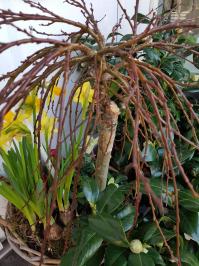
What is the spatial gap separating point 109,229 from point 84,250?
7cm

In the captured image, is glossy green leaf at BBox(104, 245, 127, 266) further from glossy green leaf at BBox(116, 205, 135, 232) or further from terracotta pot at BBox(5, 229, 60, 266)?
terracotta pot at BBox(5, 229, 60, 266)

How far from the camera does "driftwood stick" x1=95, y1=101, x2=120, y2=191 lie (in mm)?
581

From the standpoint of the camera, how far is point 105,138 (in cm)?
64

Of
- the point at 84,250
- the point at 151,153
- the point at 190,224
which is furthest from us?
the point at 151,153

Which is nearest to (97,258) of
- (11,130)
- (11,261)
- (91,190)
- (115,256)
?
(115,256)

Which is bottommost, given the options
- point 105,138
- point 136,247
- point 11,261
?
point 11,261

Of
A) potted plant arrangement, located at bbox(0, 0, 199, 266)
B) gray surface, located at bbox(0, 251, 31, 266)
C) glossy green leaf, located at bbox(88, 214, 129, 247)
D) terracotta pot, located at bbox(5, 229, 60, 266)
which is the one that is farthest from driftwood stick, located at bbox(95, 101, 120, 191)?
gray surface, located at bbox(0, 251, 31, 266)

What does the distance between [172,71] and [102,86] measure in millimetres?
597

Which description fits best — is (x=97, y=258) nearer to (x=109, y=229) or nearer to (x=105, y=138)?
(x=109, y=229)

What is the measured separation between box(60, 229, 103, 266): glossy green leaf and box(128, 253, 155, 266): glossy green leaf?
0.08m

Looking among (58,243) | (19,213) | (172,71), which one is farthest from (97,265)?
(172,71)

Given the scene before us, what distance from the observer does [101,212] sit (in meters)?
→ 0.68

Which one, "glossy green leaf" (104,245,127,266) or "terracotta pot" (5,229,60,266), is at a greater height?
"glossy green leaf" (104,245,127,266)

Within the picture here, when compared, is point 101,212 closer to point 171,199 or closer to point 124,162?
point 171,199
